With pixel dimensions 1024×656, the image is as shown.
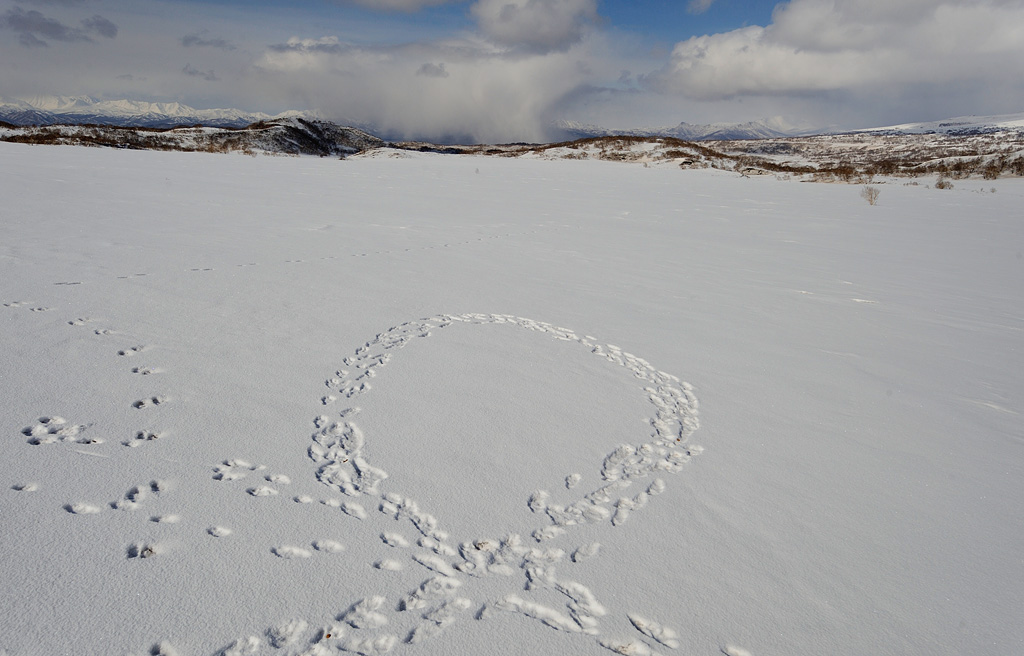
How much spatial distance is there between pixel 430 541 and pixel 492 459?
724 mm

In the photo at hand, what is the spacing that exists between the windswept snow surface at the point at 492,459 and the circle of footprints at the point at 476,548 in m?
0.01

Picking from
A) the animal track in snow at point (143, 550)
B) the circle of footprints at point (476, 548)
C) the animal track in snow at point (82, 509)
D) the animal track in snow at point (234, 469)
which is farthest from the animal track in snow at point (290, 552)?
the animal track in snow at point (82, 509)

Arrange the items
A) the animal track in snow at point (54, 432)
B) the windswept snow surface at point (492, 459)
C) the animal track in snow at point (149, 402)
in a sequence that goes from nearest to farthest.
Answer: the windswept snow surface at point (492, 459) → the animal track in snow at point (54, 432) → the animal track in snow at point (149, 402)

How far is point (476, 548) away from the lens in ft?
7.56

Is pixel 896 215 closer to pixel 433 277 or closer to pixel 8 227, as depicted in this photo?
pixel 433 277

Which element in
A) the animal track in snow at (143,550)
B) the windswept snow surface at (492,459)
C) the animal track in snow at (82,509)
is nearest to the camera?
the windswept snow surface at (492,459)

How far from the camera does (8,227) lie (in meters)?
7.26

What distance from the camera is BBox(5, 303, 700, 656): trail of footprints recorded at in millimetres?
1888

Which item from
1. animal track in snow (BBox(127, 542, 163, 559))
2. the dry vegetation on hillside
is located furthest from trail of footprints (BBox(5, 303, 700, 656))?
the dry vegetation on hillside

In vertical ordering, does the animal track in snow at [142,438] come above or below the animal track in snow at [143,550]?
above

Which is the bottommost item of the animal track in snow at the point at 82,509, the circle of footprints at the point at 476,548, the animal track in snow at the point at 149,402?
the circle of footprints at the point at 476,548

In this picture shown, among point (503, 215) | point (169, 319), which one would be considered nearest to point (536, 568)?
point (169, 319)

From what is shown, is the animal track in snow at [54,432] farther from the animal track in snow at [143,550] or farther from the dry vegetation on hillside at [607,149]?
the dry vegetation on hillside at [607,149]

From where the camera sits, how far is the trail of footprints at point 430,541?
6.19ft
